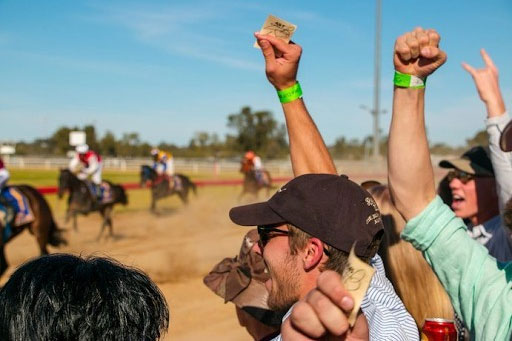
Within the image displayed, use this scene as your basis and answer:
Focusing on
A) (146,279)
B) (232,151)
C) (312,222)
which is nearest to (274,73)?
(312,222)

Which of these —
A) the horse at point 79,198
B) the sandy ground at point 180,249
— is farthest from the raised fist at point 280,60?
the horse at point 79,198

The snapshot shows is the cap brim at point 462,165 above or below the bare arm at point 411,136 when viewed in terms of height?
below

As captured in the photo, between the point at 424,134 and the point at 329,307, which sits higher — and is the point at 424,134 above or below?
above

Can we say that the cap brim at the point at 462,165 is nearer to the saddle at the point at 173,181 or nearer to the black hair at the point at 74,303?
the black hair at the point at 74,303

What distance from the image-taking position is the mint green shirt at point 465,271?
1.73m

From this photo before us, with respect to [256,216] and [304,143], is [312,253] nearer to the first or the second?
[256,216]

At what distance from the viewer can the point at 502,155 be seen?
111 inches

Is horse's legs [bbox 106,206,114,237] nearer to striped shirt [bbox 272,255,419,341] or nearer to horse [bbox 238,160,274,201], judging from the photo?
horse [bbox 238,160,274,201]

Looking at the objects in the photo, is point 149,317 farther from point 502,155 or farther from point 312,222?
point 502,155

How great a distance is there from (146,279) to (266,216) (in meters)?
0.57

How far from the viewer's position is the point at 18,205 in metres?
11.4

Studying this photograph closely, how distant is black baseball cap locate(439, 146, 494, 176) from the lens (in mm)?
3771

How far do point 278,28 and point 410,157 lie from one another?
33.0 inches

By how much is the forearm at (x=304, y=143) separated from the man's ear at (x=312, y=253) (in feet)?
2.82
